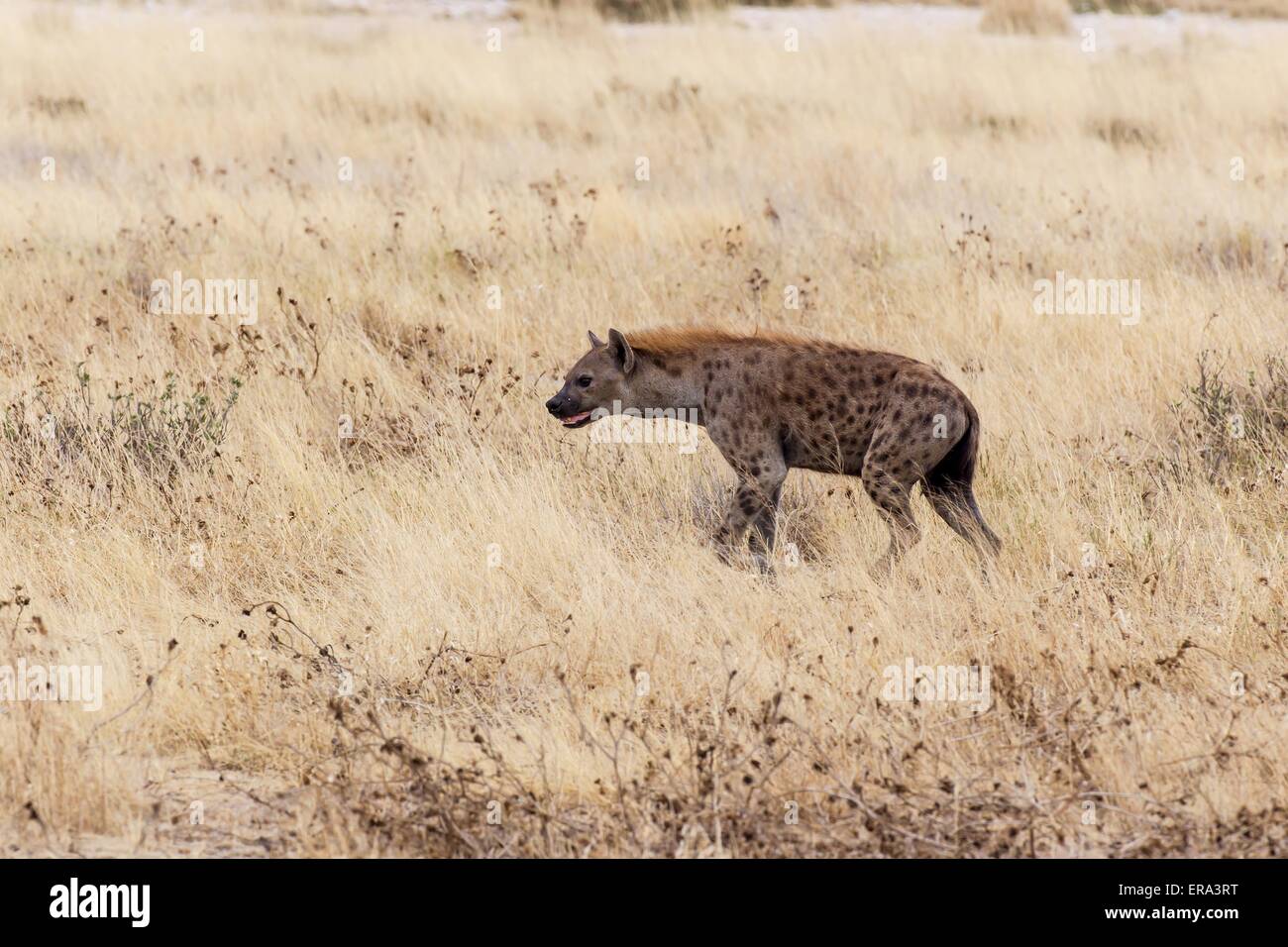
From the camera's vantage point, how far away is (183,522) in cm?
768

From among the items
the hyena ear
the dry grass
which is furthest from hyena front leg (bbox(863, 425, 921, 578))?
the dry grass

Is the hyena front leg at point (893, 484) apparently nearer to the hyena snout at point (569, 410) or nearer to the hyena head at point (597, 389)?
the hyena head at point (597, 389)

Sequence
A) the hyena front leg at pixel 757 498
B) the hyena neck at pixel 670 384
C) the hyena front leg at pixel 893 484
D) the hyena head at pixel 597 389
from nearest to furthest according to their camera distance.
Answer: the hyena front leg at pixel 893 484
the hyena front leg at pixel 757 498
the hyena neck at pixel 670 384
the hyena head at pixel 597 389

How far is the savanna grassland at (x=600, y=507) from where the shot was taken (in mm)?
5297

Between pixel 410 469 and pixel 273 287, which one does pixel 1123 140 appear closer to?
pixel 273 287

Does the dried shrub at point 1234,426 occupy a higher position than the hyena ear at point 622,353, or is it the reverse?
the hyena ear at point 622,353

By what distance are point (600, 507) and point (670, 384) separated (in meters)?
0.68

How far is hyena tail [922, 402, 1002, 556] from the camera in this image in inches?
291

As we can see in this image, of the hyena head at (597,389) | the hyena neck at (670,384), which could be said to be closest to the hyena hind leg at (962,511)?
the hyena neck at (670,384)

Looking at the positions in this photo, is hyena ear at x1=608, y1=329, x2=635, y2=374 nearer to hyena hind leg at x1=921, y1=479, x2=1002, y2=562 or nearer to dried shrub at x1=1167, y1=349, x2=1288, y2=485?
hyena hind leg at x1=921, y1=479, x2=1002, y2=562

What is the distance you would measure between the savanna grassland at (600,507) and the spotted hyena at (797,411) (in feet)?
0.82

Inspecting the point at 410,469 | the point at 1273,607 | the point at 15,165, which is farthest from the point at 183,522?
the point at 15,165

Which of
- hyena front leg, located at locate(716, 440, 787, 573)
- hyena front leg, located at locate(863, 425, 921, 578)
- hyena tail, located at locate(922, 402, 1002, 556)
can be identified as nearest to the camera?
hyena front leg, located at locate(863, 425, 921, 578)

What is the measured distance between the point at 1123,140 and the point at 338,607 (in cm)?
1193
